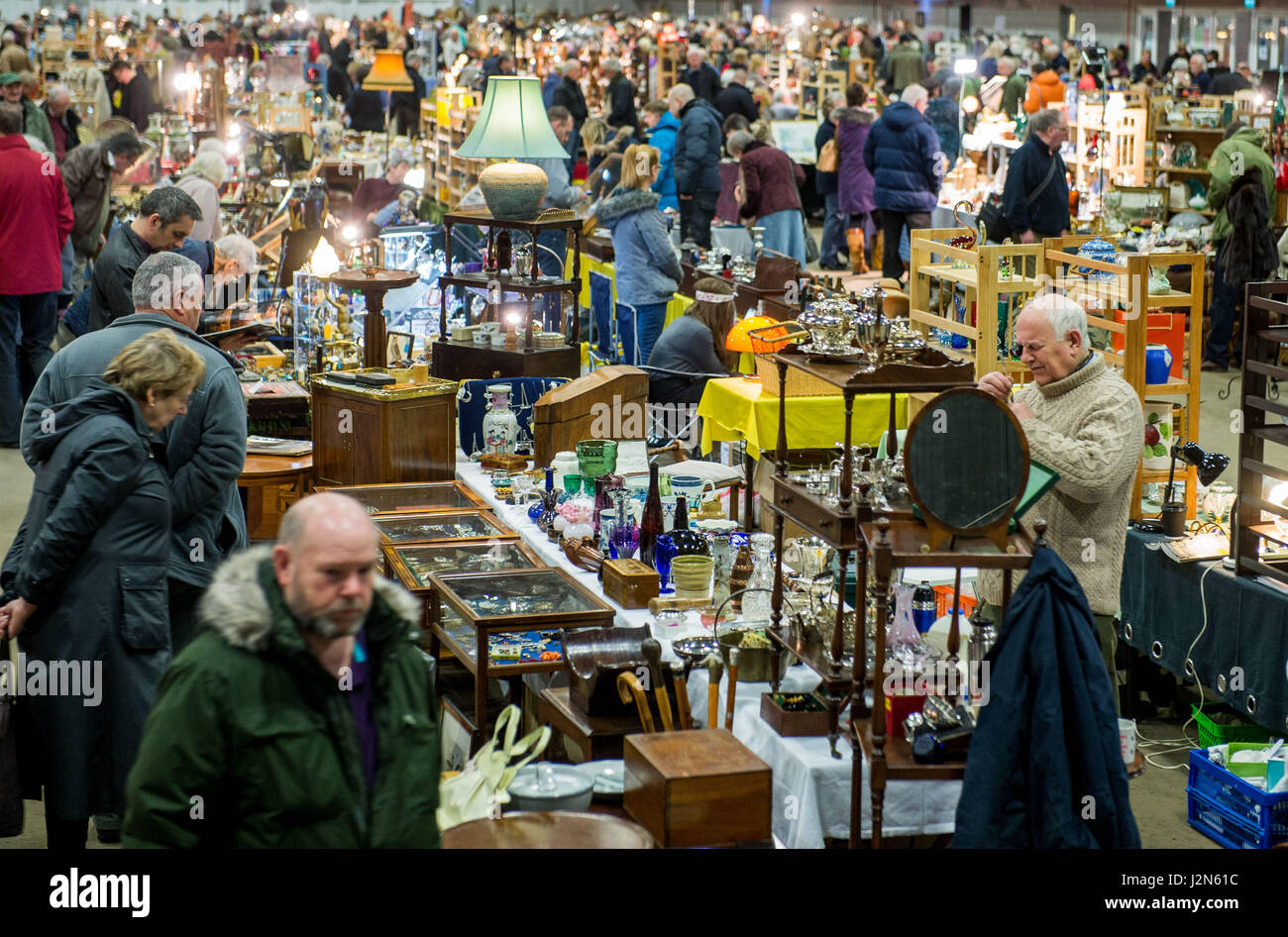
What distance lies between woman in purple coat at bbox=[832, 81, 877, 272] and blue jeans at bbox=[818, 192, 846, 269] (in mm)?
380

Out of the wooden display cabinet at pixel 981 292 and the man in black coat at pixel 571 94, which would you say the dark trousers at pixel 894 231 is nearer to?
the man in black coat at pixel 571 94

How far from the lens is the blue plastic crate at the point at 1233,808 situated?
4.01 meters

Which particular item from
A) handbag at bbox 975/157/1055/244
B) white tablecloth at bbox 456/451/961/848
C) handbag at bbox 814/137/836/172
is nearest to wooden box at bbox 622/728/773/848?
white tablecloth at bbox 456/451/961/848

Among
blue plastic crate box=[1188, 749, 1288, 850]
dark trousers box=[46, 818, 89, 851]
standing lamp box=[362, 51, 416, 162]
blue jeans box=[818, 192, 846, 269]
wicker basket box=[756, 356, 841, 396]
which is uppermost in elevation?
standing lamp box=[362, 51, 416, 162]

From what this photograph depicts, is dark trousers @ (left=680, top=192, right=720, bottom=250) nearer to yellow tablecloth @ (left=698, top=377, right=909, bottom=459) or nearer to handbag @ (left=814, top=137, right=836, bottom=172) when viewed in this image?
handbag @ (left=814, top=137, right=836, bottom=172)

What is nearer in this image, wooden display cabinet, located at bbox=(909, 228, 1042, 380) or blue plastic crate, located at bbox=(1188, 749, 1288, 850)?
blue plastic crate, located at bbox=(1188, 749, 1288, 850)

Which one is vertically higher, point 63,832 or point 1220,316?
point 1220,316

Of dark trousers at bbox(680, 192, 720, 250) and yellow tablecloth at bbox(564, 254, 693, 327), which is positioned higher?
dark trousers at bbox(680, 192, 720, 250)

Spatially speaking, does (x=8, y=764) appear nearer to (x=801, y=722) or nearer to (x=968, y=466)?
(x=801, y=722)

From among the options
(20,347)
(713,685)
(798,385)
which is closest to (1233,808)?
(713,685)

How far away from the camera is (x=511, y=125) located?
6.86 meters

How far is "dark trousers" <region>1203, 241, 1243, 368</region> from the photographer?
9617 millimetres

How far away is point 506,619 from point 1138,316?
2369 mm
